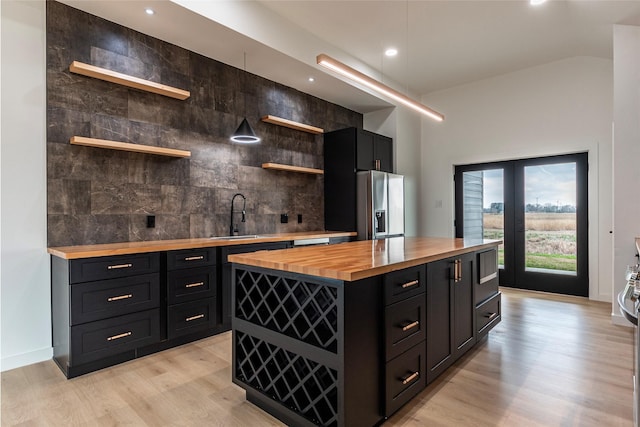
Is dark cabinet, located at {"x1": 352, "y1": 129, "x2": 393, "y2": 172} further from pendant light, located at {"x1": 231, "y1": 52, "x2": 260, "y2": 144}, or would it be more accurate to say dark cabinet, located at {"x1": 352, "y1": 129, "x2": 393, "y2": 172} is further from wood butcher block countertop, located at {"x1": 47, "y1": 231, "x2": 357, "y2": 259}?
wood butcher block countertop, located at {"x1": 47, "y1": 231, "x2": 357, "y2": 259}

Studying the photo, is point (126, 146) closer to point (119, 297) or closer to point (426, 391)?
point (119, 297)

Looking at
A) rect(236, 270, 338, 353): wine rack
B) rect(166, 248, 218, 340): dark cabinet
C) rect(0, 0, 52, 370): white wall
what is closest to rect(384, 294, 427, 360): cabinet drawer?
rect(236, 270, 338, 353): wine rack

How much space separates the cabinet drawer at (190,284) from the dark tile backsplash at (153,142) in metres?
0.69

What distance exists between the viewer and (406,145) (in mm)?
→ 5875

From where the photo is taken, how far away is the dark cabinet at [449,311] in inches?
86.0

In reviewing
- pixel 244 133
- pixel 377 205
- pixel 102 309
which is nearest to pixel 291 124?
pixel 244 133

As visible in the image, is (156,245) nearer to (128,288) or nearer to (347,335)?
(128,288)

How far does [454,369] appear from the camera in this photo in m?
2.53

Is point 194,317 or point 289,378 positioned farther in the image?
point 194,317

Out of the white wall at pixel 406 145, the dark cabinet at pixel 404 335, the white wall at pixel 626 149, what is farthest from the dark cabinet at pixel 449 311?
the white wall at pixel 406 145

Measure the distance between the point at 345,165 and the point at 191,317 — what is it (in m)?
3.00

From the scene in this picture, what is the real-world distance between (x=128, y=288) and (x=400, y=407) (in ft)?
6.99

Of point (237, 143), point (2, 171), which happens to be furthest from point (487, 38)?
point (2, 171)

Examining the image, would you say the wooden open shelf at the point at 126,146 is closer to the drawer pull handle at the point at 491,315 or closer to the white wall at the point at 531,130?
the drawer pull handle at the point at 491,315
